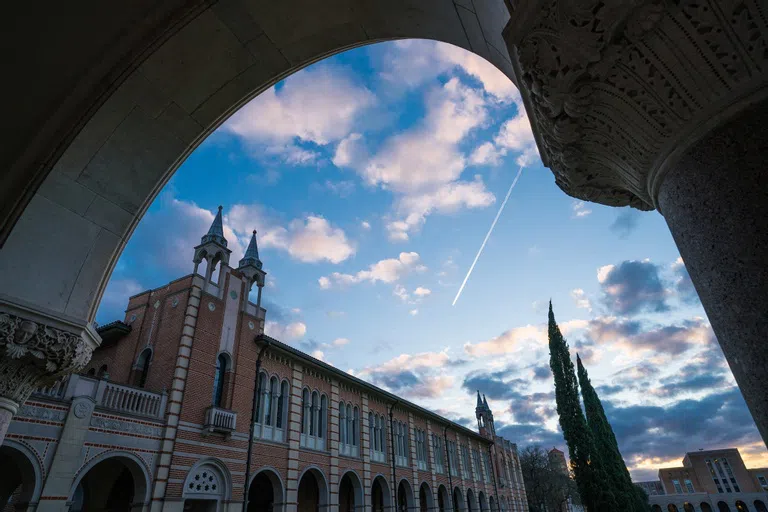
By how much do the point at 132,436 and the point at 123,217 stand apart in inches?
484

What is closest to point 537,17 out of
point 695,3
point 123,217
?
point 695,3

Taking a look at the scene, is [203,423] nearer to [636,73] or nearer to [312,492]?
[312,492]

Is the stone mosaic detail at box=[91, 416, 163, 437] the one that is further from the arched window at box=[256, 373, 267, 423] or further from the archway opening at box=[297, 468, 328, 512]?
the archway opening at box=[297, 468, 328, 512]

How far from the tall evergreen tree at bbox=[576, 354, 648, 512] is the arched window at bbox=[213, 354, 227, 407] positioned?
28214 mm

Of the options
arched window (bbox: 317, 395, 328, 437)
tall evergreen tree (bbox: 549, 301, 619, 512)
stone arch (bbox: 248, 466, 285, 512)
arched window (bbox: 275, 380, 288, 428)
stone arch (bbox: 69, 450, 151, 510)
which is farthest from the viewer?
tall evergreen tree (bbox: 549, 301, 619, 512)

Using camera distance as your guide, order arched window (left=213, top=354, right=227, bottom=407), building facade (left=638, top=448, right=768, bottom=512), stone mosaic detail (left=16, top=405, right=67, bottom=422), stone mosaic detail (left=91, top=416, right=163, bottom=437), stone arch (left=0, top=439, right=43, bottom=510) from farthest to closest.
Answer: building facade (left=638, top=448, right=768, bottom=512)
arched window (left=213, top=354, right=227, bottom=407)
stone mosaic detail (left=91, top=416, right=163, bottom=437)
stone mosaic detail (left=16, top=405, right=67, bottom=422)
stone arch (left=0, top=439, right=43, bottom=510)

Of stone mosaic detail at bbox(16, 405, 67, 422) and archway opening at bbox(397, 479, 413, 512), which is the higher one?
stone mosaic detail at bbox(16, 405, 67, 422)

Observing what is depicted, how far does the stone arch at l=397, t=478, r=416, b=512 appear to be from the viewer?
27.5 metres

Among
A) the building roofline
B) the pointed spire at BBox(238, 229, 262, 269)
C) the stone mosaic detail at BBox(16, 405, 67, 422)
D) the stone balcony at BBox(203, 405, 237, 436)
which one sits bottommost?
the stone mosaic detail at BBox(16, 405, 67, 422)

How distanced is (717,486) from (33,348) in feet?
370

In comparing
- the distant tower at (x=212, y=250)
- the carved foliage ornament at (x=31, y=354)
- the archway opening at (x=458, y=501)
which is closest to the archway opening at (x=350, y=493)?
the distant tower at (x=212, y=250)

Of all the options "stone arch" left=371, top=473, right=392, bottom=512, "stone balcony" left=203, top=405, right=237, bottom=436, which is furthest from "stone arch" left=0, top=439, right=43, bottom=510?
"stone arch" left=371, top=473, right=392, bottom=512

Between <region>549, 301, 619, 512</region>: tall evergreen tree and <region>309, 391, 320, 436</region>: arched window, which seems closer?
<region>309, 391, 320, 436</region>: arched window

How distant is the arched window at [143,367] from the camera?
1675cm
